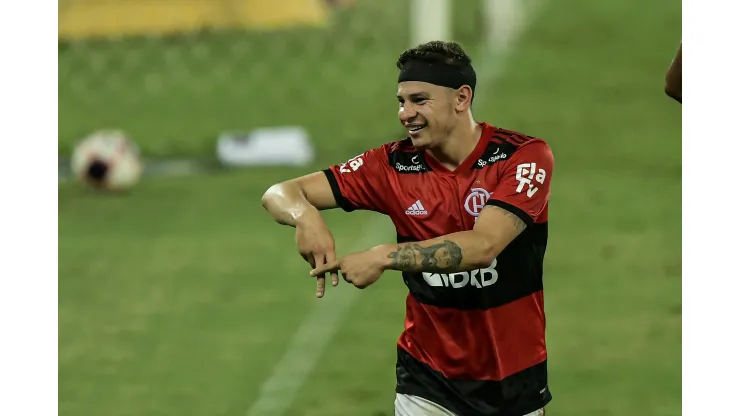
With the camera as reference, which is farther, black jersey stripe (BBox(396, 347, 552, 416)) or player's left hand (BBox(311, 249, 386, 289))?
black jersey stripe (BBox(396, 347, 552, 416))

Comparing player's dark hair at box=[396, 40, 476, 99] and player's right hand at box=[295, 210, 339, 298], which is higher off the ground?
player's dark hair at box=[396, 40, 476, 99]

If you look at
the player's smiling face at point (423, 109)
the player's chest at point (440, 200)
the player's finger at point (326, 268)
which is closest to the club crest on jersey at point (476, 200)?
the player's chest at point (440, 200)

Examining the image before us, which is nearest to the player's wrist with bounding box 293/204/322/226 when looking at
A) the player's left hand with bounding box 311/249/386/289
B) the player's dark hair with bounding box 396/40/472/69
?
the player's left hand with bounding box 311/249/386/289

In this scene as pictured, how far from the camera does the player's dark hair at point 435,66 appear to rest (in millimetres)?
5965

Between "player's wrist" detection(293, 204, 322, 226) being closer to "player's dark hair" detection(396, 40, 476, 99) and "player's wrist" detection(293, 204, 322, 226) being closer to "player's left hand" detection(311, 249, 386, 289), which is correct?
"player's left hand" detection(311, 249, 386, 289)

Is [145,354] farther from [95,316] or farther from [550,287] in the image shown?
[550,287]

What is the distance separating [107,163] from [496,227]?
38.8 feet

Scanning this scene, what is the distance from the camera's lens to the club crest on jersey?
608cm

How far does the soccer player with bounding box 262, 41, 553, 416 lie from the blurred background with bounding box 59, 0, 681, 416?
357 cm

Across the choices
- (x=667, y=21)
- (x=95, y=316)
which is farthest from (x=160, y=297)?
(x=667, y=21)

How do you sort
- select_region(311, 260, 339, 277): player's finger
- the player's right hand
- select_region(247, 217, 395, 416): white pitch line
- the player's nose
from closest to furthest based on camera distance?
select_region(311, 260, 339, 277): player's finger
the player's right hand
the player's nose
select_region(247, 217, 395, 416): white pitch line

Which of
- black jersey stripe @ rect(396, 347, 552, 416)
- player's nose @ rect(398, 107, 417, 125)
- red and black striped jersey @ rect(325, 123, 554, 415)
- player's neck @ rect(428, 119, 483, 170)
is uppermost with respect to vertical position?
player's nose @ rect(398, 107, 417, 125)

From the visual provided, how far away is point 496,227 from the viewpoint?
18.6 feet

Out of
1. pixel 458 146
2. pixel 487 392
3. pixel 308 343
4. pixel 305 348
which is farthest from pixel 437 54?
pixel 308 343
